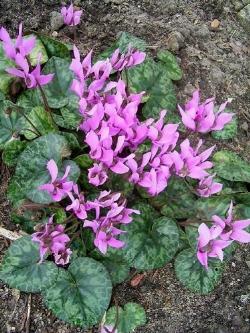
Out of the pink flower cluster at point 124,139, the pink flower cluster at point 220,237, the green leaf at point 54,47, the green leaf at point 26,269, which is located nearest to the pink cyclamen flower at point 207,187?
the pink flower cluster at point 124,139

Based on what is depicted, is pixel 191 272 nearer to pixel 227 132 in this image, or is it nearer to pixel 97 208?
pixel 97 208

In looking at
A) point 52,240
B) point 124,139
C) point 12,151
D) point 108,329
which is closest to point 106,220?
point 52,240

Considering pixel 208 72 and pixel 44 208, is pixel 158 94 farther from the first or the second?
pixel 44 208

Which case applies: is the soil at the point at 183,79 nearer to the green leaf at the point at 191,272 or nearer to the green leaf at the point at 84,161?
the green leaf at the point at 191,272

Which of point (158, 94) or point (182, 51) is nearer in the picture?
point (158, 94)

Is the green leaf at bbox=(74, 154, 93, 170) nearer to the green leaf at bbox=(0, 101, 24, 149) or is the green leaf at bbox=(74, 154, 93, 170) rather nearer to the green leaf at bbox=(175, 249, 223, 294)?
the green leaf at bbox=(0, 101, 24, 149)

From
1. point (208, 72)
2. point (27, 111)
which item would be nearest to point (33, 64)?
point (27, 111)
